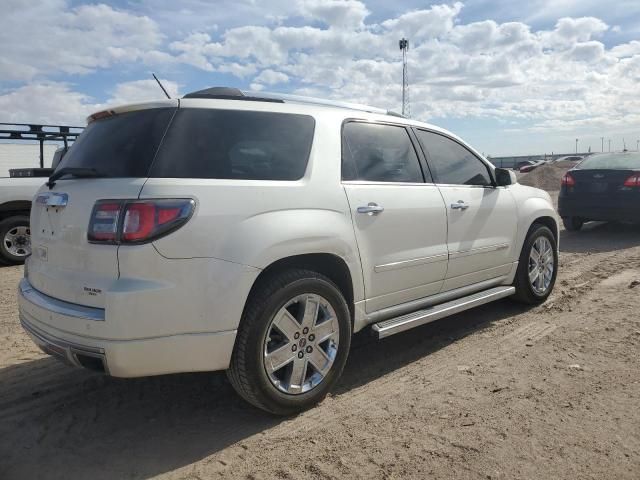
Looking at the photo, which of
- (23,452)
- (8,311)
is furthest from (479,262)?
(8,311)

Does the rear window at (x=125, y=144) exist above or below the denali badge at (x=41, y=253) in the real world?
above

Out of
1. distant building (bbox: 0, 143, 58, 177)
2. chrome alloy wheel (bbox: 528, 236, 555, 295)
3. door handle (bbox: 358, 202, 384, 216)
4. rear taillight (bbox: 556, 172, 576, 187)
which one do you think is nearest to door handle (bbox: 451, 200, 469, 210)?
door handle (bbox: 358, 202, 384, 216)

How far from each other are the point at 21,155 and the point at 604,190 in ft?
35.3

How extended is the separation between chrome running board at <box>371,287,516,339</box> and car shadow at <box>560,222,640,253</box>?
4608mm

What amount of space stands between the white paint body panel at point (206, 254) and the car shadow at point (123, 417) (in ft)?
1.56

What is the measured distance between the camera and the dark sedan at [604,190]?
31.3 ft

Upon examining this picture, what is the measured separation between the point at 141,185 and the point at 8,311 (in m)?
3.83

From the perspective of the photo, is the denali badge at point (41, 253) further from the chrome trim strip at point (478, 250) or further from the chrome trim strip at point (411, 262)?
the chrome trim strip at point (478, 250)

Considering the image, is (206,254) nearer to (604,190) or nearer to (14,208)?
(14,208)

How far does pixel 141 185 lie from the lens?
280 centimetres

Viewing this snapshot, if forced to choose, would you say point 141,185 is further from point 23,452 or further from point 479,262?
point 479,262

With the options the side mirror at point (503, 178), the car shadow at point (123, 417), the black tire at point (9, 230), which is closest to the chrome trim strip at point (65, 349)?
the car shadow at point (123, 417)

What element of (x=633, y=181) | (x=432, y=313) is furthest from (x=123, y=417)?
(x=633, y=181)

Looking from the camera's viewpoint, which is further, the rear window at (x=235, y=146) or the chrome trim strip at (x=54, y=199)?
the chrome trim strip at (x=54, y=199)
